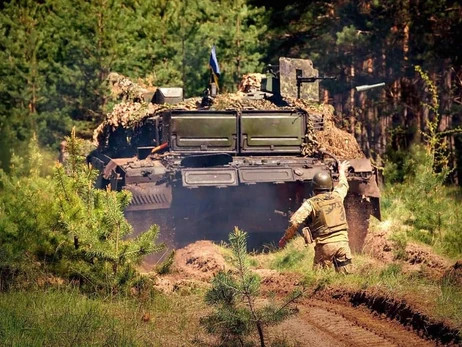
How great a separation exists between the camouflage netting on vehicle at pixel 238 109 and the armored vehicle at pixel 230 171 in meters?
0.03

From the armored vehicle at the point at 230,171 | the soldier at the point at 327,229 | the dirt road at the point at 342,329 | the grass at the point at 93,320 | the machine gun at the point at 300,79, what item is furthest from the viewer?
the machine gun at the point at 300,79

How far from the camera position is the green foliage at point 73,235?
9.21 m

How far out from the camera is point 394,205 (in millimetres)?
16109

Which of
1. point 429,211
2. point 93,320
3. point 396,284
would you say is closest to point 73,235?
point 93,320

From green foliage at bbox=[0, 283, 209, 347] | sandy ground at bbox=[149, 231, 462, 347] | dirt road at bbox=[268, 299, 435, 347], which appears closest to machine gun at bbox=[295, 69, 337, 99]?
sandy ground at bbox=[149, 231, 462, 347]

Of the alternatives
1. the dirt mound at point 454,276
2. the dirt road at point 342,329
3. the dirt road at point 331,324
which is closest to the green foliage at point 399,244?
the dirt mound at point 454,276

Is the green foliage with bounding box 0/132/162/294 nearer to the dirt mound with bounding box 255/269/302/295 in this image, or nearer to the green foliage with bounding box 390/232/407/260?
the dirt mound with bounding box 255/269/302/295

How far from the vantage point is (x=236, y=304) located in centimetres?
736

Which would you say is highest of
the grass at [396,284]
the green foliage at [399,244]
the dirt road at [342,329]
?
the grass at [396,284]

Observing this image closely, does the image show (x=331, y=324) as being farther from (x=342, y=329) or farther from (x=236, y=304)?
(x=236, y=304)

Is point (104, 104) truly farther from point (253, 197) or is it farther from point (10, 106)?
point (253, 197)

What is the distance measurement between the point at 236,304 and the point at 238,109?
7.64m

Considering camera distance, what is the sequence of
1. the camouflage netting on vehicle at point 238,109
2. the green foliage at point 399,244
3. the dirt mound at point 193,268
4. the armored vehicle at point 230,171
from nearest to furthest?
the dirt mound at point 193,268, the green foliage at point 399,244, the armored vehicle at point 230,171, the camouflage netting on vehicle at point 238,109

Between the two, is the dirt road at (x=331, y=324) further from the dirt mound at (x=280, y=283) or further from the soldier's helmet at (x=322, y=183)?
the soldier's helmet at (x=322, y=183)
